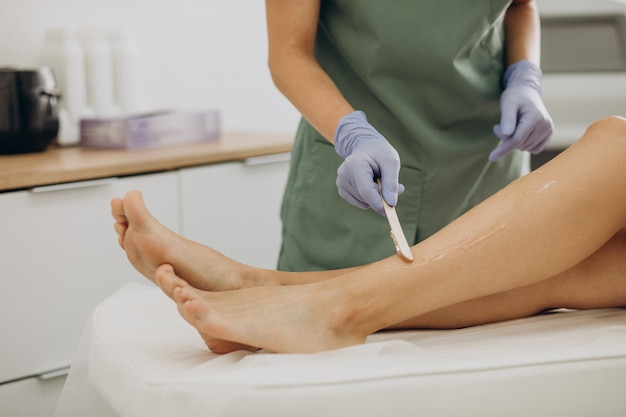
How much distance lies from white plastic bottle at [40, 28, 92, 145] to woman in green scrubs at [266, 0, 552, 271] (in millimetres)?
925

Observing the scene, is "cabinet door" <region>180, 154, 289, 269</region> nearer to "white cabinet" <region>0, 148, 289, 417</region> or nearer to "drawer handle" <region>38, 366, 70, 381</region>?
"white cabinet" <region>0, 148, 289, 417</region>

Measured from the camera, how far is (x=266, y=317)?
1.23 m

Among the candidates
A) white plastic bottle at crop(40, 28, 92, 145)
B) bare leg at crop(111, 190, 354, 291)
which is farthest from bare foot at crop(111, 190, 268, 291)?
white plastic bottle at crop(40, 28, 92, 145)

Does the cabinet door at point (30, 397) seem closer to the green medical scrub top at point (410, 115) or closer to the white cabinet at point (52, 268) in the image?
the white cabinet at point (52, 268)

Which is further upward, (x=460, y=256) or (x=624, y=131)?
(x=624, y=131)

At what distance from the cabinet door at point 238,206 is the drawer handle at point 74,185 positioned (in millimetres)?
235

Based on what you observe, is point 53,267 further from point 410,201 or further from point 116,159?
point 410,201

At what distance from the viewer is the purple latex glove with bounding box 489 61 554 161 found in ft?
5.00

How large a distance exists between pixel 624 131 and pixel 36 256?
129 centimetres

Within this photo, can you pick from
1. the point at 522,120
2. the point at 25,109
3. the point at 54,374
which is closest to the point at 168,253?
the point at 522,120

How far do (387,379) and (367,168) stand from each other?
0.36 m

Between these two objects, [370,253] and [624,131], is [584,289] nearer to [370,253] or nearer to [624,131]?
[624,131]

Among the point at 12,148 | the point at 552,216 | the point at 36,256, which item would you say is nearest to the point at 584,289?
the point at 552,216

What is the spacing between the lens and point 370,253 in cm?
168
